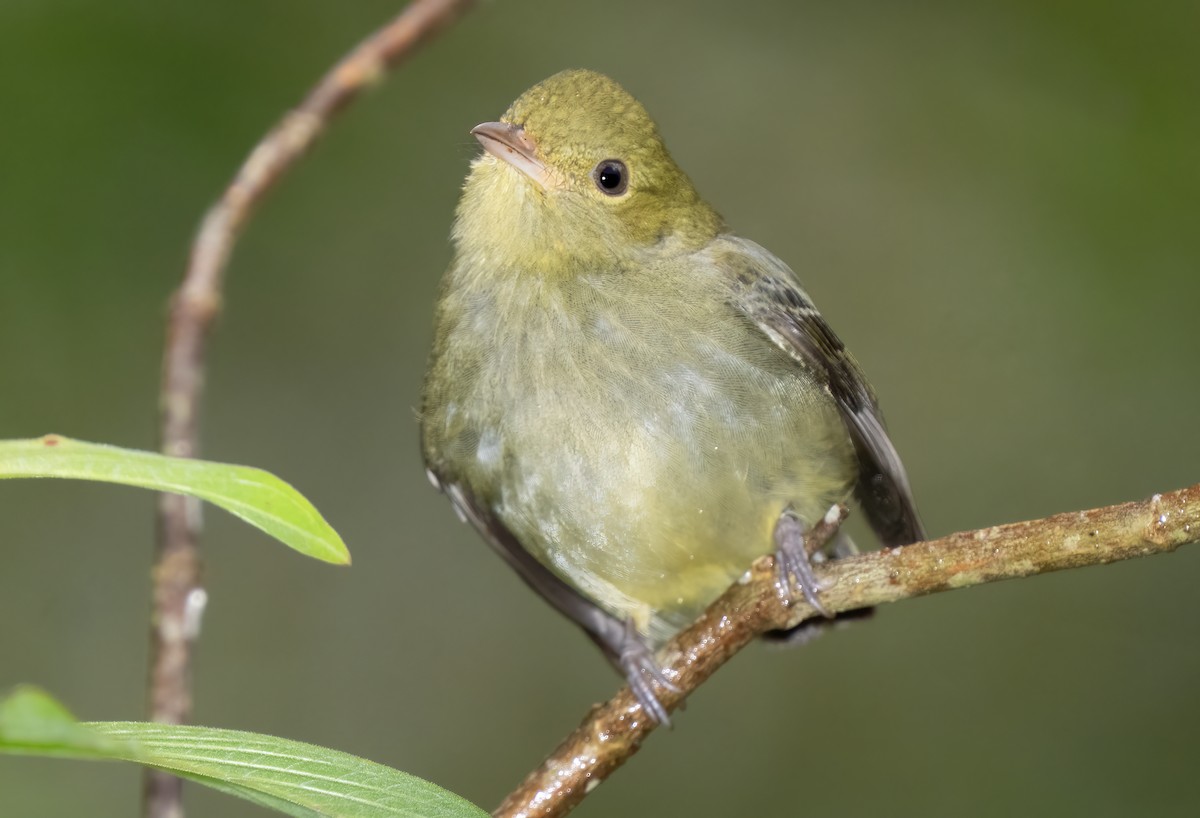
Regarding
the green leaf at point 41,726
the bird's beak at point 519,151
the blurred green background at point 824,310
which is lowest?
the green leaf at point 41,726

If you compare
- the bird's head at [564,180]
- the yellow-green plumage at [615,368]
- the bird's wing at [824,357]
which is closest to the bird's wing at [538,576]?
the yellow-green plumage at [615,368]

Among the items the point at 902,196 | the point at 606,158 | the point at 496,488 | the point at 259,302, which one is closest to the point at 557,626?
the point at 259,302

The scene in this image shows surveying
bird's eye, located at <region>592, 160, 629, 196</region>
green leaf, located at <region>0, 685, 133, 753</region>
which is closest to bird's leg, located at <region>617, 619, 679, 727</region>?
bird's eye, located at <region>592, 160, 629, 196</region>

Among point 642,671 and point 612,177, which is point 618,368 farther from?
point 642,671

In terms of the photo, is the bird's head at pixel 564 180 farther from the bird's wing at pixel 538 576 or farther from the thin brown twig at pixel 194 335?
the bird's wing at pixel 538 576

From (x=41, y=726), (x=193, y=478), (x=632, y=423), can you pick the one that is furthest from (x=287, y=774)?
(x=632, y=423)

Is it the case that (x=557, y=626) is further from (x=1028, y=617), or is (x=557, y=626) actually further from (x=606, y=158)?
(x=606, y=158)
